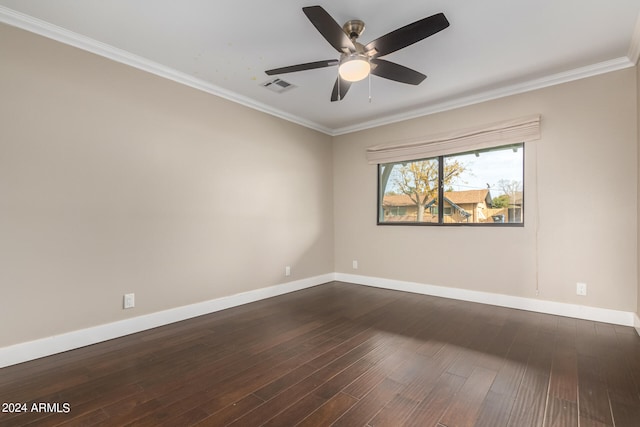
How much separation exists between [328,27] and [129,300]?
110 inches

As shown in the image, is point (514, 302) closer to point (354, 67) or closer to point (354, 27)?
point (354, 67)

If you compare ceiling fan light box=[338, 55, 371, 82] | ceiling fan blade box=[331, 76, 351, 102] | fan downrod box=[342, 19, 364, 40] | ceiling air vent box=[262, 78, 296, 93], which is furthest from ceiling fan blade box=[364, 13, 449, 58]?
ceiling air vent box=[262, 78, 296, 93]

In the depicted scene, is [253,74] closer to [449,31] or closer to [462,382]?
[449,31]

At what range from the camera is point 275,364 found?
7.14ft

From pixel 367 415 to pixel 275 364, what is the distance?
0.81 m

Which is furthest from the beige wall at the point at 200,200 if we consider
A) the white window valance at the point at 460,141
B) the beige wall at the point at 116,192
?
the white window valance at the point at 460,141

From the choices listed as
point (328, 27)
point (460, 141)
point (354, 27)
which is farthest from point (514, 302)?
point (328, 27)

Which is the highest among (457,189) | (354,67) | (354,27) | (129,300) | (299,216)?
(354,27)

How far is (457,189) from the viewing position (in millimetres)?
3965

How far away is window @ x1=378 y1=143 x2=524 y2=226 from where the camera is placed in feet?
11.6

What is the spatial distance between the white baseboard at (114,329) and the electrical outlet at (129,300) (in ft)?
0.42

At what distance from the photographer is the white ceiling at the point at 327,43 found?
2.16 metres

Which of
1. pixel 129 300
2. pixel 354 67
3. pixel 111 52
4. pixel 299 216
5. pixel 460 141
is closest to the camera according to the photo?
pixel 354 67

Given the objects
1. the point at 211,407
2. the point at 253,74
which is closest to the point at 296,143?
the point at 253,74
